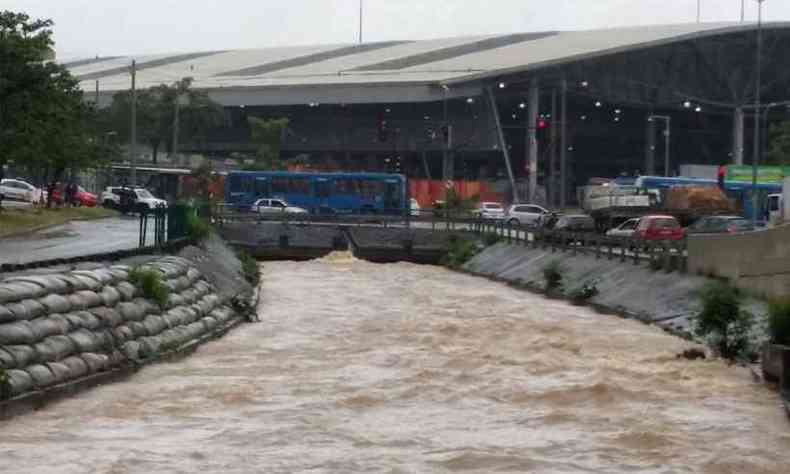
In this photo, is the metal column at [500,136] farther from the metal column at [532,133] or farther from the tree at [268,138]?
the tree at [268,138]

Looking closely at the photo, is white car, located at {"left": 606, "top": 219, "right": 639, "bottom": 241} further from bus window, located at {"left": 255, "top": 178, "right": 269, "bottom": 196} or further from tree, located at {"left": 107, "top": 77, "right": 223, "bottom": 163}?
tree, located at {"left": 107, "top": 77, "right": 223, "bottom": 163}

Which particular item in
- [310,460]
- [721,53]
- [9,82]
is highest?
[721,53]

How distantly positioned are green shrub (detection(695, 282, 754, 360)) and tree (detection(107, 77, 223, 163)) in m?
90.6

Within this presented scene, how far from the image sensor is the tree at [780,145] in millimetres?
110938

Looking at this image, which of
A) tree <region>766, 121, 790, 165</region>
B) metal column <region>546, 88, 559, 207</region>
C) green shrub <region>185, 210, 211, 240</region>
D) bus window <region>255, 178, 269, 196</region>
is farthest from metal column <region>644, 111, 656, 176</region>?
green shrub <region>185, 210, 211, 240</region>

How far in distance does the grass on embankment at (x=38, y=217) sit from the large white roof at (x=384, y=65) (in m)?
29.6

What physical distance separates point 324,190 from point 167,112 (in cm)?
3381

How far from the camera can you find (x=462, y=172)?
122m

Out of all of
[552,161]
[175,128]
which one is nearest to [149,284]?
[552,161]

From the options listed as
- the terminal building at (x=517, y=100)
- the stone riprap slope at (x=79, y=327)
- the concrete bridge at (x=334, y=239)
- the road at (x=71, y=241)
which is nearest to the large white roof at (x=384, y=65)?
the terminal building at (x=517, y=100)

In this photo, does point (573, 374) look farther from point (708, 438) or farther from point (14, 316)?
point (14, 316)

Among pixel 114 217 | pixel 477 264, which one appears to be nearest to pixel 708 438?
pixel 477 264

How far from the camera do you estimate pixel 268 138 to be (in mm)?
113125

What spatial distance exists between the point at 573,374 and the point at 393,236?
42.8 meters
